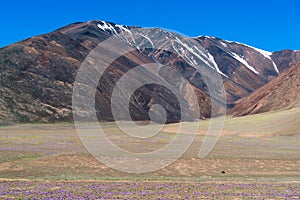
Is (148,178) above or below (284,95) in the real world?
below

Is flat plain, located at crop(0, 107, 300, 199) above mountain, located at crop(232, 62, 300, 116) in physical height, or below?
below

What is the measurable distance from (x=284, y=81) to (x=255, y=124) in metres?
79.3

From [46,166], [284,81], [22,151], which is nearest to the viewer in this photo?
[46,166]

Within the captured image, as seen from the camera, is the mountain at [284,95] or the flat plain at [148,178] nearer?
the flat plain at [148,178]


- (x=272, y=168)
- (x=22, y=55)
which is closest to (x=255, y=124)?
(x=272, y=168)

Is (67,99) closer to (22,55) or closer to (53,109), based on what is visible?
(53,109)

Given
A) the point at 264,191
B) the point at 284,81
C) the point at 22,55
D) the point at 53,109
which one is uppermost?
the point at 22,55

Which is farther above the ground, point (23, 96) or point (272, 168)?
point (23, 96)

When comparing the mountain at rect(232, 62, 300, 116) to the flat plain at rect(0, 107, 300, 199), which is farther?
the mountain at rect(232, 62, 300, 116)

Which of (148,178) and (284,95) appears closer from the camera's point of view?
(148,178)

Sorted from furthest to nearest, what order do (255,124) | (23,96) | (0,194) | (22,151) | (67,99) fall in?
(67,99) → (23,96) → (255,124) → (22,151) → (0,194)

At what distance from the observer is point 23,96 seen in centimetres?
15912

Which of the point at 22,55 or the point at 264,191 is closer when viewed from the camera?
the point at 264,191

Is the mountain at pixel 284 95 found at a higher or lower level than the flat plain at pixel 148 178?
higher
